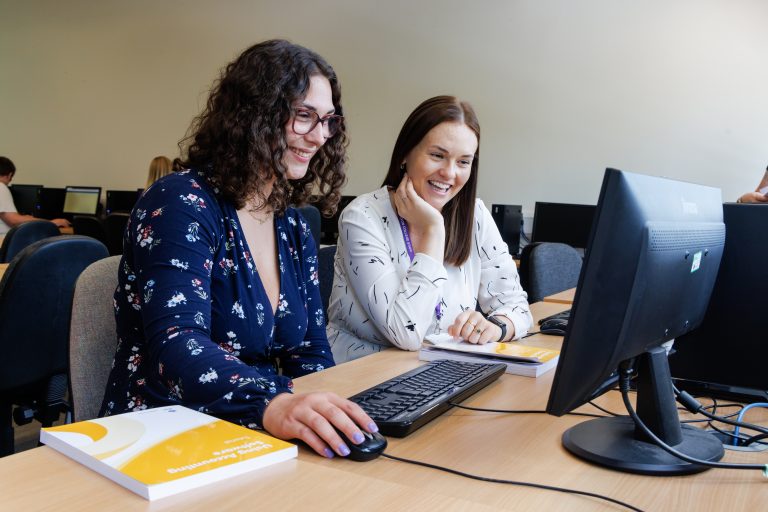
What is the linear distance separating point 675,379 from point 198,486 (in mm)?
835

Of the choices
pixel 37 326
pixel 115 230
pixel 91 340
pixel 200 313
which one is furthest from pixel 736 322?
pixel 115 230

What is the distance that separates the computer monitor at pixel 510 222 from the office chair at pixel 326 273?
8.41 ft

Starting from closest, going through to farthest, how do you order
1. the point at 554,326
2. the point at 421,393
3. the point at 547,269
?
the point at 421,393
the point at 554,326
the point at 547,269

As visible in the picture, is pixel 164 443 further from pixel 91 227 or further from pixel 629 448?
→ pixel 91 227

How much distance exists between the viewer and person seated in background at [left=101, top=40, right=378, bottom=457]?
3.30 feet

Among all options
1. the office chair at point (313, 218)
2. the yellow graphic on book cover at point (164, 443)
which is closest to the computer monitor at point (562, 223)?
the office chair at point (313, 218)

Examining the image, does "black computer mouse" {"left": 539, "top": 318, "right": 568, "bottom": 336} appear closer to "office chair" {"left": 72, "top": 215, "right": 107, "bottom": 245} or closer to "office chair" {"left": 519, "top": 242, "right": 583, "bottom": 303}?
"office chair" {"left": 519, "top": 242, "right": 583, "bottom": 303}

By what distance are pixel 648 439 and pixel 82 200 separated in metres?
6.90

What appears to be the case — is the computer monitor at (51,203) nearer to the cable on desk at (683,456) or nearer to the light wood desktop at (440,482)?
the light wood desktop at (440,482)

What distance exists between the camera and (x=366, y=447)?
2.65 ft

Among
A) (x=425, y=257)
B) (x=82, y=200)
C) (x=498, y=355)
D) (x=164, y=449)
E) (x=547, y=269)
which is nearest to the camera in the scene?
(x=164, y=449)

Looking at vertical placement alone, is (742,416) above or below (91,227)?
above

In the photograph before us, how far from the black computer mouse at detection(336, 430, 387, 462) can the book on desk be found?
53cm

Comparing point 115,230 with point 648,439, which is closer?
point 648,439
